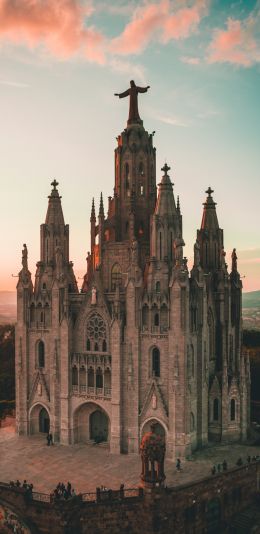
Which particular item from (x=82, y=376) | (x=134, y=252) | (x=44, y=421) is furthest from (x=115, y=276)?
(x=44, y=421)

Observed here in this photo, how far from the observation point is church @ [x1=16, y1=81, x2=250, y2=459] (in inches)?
1613

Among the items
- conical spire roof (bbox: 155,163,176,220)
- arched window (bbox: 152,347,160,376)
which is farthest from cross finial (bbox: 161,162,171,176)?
arched window (bbox: 152,347,160,376)

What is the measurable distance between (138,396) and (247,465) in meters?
9.12

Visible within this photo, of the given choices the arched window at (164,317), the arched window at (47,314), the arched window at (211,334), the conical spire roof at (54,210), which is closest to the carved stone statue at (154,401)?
the arched window at (164,317)

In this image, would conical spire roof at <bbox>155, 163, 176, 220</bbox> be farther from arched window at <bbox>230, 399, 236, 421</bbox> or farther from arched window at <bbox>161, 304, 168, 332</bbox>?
arched window at <bbox>230, 399, 236, 421</bbox>

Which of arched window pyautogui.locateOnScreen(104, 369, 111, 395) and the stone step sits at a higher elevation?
arched window pyautogui.locateOnScreen(104, 369, 111, 395)

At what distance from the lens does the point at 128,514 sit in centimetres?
3378

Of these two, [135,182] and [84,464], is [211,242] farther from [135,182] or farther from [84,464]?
[84,464]

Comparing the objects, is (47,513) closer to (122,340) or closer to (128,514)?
(128,514)

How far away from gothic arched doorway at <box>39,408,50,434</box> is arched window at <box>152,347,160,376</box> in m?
11.4

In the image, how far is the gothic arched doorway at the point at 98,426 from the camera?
147 ft

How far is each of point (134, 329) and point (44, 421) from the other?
498 inches

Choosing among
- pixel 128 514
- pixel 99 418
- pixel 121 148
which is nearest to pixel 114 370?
pixel 99 418

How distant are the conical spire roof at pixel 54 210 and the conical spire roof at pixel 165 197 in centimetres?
971
